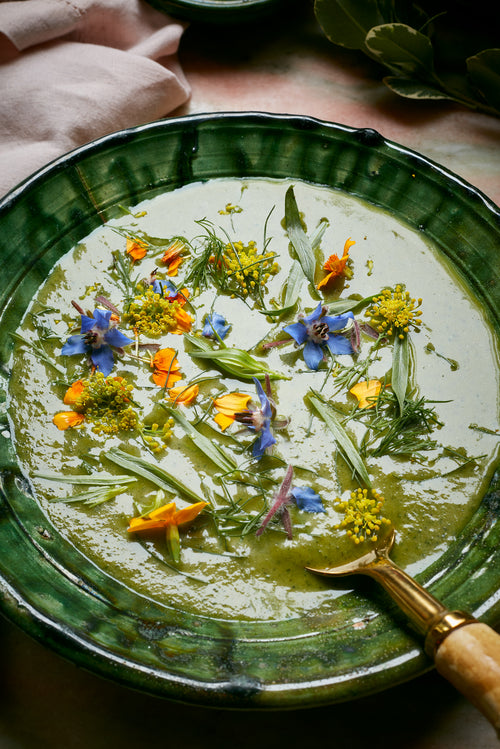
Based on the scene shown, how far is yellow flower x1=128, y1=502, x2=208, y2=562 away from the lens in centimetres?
90

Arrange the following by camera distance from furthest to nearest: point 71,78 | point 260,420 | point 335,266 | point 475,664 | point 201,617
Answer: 1. point 71,78
2. point 335,266
3. point 260,420
4. point 201,617
5. point 475,664

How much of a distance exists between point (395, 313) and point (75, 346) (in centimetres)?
51

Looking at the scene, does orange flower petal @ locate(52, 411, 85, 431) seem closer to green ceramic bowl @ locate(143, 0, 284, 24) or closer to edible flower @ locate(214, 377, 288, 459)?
edible flower @ locate(214, 377, 288, 459)

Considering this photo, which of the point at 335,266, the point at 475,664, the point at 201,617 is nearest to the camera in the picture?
the point at 475,664

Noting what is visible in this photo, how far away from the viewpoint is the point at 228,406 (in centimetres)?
101

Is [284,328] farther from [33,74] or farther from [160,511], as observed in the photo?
[33,74]

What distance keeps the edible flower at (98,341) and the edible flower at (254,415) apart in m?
0.18

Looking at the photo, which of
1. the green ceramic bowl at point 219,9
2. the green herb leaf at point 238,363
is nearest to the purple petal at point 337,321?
the green herb leaf at point 238,363

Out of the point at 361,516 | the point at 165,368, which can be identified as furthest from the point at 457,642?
the point at 165,368

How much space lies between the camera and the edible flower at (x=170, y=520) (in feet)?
2.96

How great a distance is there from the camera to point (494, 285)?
1.13m

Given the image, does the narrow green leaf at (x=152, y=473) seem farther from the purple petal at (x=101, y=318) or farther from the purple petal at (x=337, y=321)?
the purple petal at (x=337, y=321)

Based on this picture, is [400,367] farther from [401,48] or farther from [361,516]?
[401,48]

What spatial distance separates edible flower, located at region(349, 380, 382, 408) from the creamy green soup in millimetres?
11
